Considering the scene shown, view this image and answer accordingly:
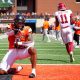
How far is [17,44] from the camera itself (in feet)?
28.9

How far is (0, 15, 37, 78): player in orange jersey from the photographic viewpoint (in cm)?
872

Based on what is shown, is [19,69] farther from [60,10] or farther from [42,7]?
[42,7]

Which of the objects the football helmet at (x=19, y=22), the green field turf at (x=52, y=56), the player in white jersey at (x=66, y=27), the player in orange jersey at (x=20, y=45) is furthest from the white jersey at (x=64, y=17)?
the football helmet at (x=19, y=22)

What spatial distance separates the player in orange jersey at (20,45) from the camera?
8.72 m

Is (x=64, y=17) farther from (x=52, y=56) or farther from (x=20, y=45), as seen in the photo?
(x=20, y=45)

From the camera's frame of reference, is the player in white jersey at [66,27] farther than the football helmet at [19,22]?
Yes

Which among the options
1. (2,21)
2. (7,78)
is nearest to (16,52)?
(7,78)

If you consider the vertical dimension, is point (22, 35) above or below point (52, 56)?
above

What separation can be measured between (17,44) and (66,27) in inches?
150

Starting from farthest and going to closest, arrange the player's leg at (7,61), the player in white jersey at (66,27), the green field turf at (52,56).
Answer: the player in white jersey at (66,27), the green field turf at (52,56), the player's leg at (7,61)

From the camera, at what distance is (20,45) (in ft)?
29.0

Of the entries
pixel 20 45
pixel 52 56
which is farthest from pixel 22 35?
pixel 52 56

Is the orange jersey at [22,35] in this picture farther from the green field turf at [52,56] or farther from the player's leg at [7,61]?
the green field turf at [52,56]

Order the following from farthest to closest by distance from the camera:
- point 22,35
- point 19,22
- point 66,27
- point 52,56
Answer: point 52,56 < point 66,27 < point 22,35 < point 19,22
